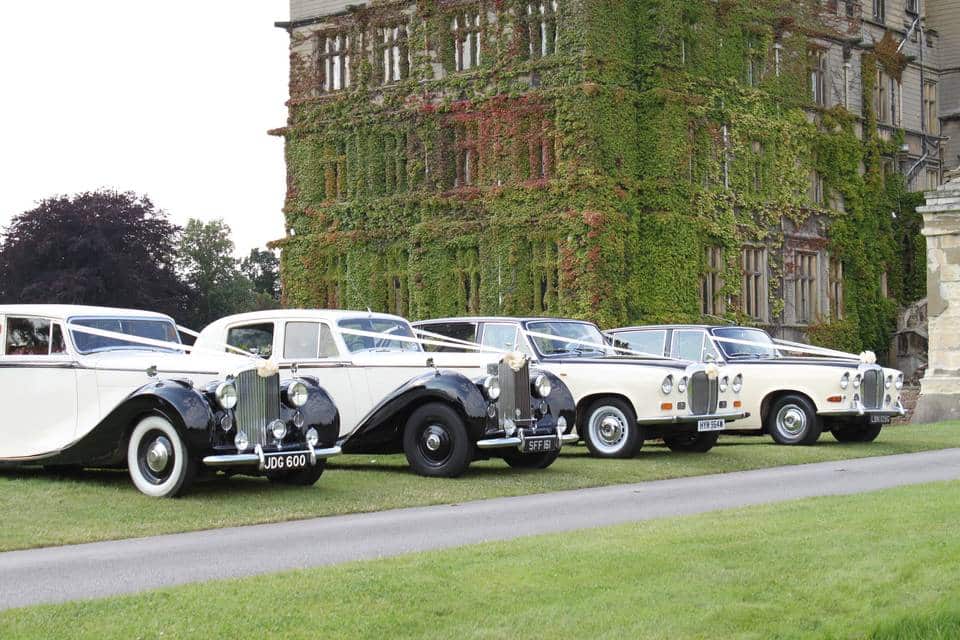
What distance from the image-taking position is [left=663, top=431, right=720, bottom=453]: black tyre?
21125mm

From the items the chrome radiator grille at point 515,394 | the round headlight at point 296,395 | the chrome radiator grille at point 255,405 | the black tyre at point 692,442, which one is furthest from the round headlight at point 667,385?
the chrome radiator grille at point 255,405

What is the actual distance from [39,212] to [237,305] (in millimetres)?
22231

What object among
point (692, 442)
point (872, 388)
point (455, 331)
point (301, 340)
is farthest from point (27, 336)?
point (872, 388)

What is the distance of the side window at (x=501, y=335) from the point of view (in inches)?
802

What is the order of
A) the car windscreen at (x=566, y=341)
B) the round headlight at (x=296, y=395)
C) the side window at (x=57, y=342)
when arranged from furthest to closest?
1. the car windscreen at (x=566, y=341)
2. the side window at (x=57, y=342)
3. the round headlight at (x=296, y=395)

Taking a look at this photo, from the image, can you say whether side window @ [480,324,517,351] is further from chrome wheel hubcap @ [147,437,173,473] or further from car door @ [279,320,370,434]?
chrome wheel hubcap @ [147,437,173,473]

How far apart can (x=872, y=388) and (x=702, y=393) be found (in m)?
4.26

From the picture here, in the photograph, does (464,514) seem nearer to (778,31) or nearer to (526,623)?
(526,623)

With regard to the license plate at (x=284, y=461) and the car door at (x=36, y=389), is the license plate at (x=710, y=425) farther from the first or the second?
the car door at (x=36, y=389)

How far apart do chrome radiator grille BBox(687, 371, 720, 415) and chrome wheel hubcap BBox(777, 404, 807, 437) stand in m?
2.99

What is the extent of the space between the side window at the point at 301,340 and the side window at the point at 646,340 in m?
6.82

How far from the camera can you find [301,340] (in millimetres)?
18000

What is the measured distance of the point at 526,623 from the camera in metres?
7.67

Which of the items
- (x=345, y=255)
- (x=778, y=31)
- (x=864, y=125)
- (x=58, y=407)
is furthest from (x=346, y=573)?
(x=864, y=125)
